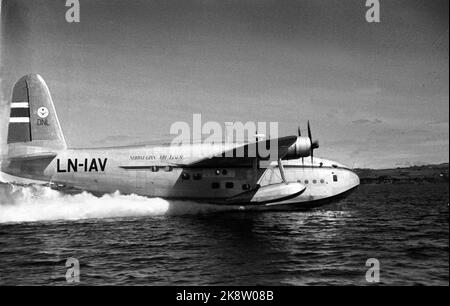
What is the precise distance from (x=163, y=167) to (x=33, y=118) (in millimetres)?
8798

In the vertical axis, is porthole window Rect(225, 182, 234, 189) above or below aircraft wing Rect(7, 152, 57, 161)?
below

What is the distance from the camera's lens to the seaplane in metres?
22.3

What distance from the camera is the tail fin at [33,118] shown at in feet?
74.1

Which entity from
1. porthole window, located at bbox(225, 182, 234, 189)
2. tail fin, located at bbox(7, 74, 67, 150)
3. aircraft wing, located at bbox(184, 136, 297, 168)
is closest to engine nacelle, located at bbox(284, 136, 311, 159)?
aircraft wing, located at bbox(184, 136, 297, 168)

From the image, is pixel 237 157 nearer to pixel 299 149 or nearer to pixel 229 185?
pixel 229 185

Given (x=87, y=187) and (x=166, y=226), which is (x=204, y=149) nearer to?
(x=166, y=226)

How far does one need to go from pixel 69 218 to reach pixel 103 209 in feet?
7.68

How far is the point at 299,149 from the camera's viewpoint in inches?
921

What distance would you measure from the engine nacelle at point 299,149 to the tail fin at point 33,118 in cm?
1478

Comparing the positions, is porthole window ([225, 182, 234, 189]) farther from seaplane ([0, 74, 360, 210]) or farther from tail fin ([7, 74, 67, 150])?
tail fin ([7, 74, 67, 150])

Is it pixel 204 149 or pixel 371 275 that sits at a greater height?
pixel 204 149

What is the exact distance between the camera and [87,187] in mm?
23203

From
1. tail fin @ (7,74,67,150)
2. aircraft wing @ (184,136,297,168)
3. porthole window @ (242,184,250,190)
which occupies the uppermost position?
tail fin @ (7,74,67,150)
